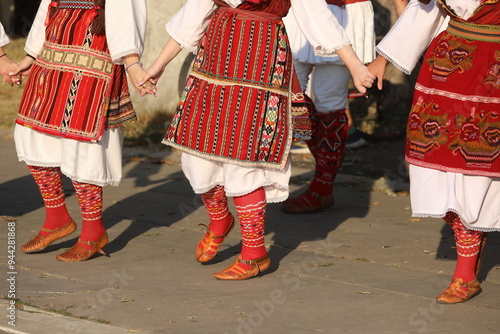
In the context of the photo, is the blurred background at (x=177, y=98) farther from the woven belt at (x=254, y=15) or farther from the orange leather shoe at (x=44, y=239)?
the woven belt at (x=254, y=15)

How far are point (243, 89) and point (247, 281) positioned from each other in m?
1.02

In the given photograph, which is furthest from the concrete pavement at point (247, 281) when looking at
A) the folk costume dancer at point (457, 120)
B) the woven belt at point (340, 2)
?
the woven belt at point (340, 2)

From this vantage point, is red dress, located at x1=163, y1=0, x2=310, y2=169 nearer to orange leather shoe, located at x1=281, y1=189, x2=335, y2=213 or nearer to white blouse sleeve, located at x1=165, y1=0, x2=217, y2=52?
white blouse sleeve, located at x1=165, y1=0, x2=217, y2=52

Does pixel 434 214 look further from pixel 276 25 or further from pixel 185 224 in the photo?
pixel 185 224

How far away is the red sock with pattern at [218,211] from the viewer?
540 centimetres

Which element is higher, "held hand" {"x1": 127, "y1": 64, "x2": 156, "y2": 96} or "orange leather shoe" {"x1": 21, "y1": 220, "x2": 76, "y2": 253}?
"held hand" {"x1": 127, "y1": 64, "x2": 156, "y2": 96}

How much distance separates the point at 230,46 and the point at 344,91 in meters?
2.13

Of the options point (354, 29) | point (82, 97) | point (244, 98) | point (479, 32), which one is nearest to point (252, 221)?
point (244, 98)

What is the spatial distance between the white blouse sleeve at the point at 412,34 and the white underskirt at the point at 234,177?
32.6 inches

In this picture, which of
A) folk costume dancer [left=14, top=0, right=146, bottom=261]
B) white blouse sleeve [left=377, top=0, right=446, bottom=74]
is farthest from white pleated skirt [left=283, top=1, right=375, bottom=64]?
white blouse sleeve [left=377, top=0, right=446, bottom=74]

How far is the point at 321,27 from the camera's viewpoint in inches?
192

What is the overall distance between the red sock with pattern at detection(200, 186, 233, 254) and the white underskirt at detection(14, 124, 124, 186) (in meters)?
0.59

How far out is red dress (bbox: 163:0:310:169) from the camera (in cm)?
502

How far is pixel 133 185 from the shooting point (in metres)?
7.98
